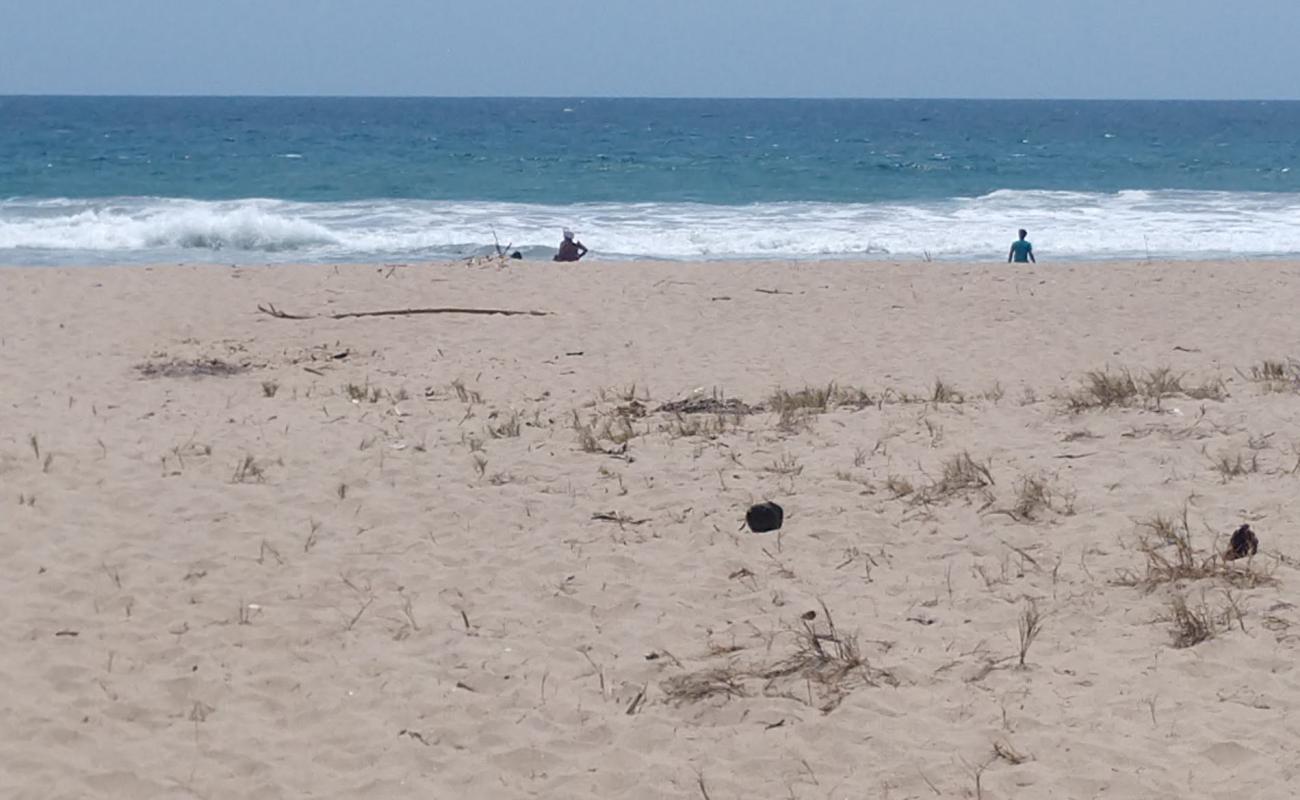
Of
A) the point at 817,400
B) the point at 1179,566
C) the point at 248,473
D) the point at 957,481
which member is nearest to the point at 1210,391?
the point at 817,400

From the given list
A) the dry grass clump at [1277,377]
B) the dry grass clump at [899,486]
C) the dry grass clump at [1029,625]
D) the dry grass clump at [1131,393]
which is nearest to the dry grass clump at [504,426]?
the dry grass clump at [899,486]

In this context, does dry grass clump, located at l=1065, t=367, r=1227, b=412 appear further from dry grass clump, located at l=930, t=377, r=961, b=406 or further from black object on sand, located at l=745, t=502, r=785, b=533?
black object on sand, located at l=745, t=502, r=785, b=533

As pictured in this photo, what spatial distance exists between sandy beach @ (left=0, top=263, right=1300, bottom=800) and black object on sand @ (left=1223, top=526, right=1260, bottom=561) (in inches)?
3.2

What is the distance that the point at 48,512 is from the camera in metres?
6.00

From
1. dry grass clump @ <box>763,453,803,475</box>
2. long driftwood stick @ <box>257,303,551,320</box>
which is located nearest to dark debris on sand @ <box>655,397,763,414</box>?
dry grass clump @ <box>763,453,803,475</box>

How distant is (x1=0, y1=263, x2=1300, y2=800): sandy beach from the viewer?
401 cm

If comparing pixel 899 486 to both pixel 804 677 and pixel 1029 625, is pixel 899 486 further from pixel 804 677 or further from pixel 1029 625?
pixel 804 677

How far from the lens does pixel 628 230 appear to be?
25.2 metres

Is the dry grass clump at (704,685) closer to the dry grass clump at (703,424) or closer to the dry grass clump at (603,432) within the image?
the dry grass clump at (603,432)

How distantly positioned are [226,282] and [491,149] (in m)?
39.4

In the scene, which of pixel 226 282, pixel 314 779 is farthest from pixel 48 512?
pixel 226 282

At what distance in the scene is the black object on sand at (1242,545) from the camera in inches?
201

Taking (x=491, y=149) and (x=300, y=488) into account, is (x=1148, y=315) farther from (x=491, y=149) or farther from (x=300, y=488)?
(x=491, y=149)

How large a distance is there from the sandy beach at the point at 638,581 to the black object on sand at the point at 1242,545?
81 mm
